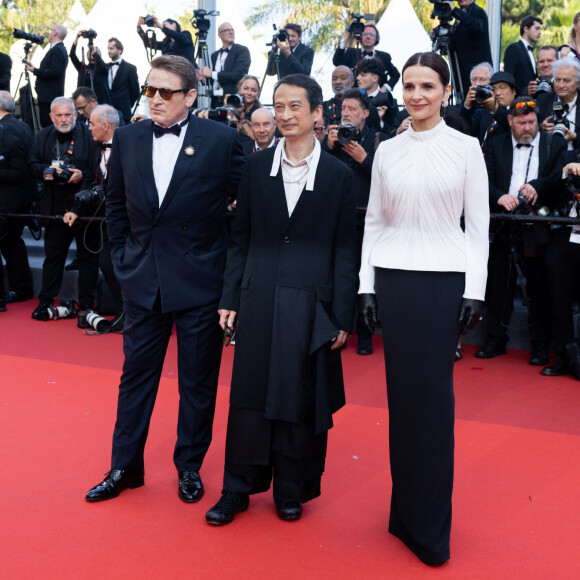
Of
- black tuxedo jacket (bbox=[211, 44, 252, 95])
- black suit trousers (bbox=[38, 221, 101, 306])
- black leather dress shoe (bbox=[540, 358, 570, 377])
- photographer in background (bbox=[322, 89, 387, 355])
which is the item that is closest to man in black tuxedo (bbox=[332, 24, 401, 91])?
black tuxedo jacket (bbox=[211, 44, 252, 95])

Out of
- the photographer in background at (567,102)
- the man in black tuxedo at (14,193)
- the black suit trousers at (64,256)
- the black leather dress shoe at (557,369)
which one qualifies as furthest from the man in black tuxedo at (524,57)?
the man in black tuxedo at (14,193)

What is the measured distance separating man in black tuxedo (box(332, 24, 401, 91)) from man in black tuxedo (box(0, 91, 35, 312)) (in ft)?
11.1

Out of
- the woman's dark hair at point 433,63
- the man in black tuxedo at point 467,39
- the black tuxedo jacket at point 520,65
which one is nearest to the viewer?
the woman's dark hair at point 433,63

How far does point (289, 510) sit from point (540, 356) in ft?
10.00

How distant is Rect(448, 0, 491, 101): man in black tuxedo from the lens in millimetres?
7625

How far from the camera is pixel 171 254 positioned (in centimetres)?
339

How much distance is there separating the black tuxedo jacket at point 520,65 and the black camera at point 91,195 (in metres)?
4.01

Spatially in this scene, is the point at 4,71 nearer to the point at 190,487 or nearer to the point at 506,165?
the point at 506,165

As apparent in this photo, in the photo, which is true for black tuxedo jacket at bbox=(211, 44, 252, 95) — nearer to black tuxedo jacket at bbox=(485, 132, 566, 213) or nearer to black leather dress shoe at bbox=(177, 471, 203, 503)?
black tuxedo jacket at bbox=(485, 132, 566, 213)

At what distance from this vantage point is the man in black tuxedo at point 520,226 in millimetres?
5617

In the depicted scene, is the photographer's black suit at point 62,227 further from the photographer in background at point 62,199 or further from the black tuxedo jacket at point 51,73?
the black tuxedo jacket at point 51,73

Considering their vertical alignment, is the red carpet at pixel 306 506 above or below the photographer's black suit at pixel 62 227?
below

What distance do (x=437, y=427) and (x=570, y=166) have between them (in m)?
2.83

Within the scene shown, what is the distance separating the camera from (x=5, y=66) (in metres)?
10.2
